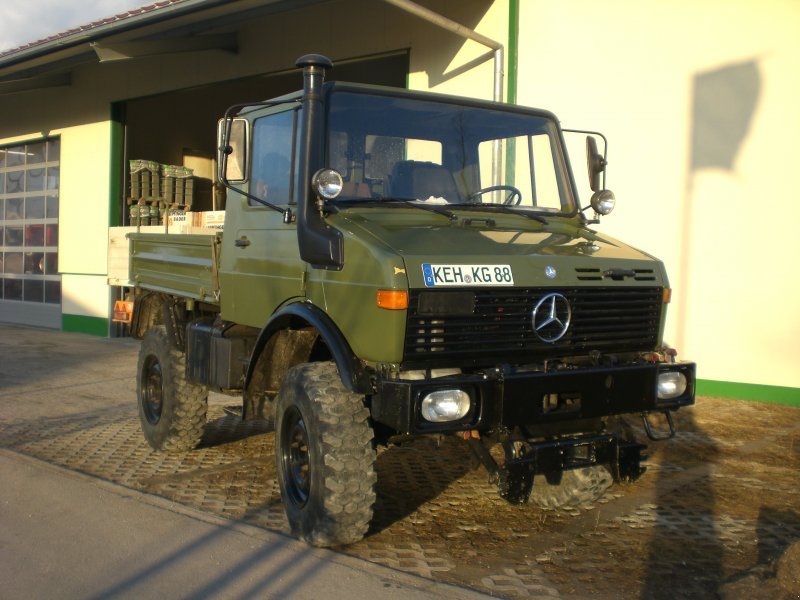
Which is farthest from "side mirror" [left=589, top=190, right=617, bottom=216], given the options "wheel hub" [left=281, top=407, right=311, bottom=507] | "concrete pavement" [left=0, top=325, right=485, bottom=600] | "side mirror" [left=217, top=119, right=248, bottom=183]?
"concrete pavement" [left=0, top=325, right=485, bottom=600]

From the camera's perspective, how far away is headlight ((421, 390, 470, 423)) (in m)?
4.05

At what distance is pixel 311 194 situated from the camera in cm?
464

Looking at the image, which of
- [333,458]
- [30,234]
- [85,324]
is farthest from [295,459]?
[30,234]

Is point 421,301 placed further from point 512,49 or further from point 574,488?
point 512,49

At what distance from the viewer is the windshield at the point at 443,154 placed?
16.2 ft

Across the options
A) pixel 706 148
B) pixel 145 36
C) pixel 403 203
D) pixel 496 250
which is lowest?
pixel 496 250

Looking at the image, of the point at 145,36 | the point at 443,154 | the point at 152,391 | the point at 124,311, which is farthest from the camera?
the point at 145,36

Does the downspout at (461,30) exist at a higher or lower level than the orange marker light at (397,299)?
higher

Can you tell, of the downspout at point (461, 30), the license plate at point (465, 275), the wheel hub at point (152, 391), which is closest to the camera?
the license plate at point (465, 275)

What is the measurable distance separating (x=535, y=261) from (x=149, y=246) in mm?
4013

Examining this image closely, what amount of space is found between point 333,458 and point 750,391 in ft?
19.1

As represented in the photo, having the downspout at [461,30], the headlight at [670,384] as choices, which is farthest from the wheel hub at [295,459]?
the downspout at [461,30]

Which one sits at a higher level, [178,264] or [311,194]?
[311,194]

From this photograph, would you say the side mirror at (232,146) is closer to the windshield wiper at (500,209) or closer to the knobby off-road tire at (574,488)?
the windshield wiper at (500,209)
